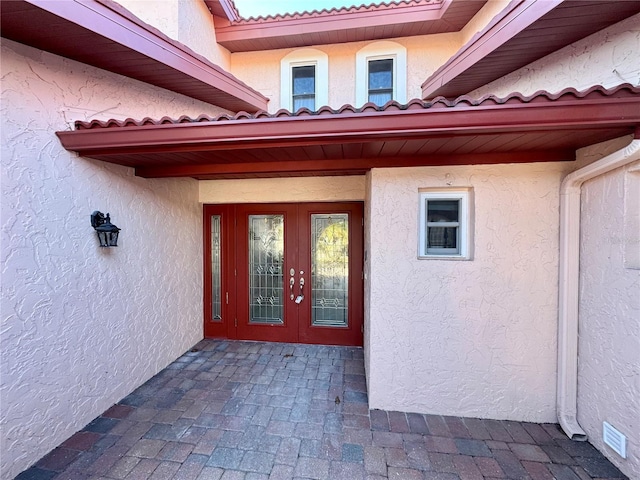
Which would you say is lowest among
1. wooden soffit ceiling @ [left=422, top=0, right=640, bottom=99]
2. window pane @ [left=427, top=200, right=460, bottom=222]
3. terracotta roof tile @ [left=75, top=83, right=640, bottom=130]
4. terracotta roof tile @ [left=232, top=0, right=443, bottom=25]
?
window pane @ [left=427, top=200, right=460, bottom=222]

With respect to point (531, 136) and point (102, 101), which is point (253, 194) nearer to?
point (102, 101)

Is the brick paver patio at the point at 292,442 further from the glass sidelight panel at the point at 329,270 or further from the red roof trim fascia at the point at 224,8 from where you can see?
the red roof trim fascia at the point at 224,8

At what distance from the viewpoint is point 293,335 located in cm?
550

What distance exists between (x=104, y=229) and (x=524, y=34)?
561 cm

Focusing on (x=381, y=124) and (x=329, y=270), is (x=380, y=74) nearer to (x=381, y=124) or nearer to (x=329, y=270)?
(x=381, y=124)

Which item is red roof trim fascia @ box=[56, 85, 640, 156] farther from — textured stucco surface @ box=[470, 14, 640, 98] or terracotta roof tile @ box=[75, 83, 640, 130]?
textured stucco surface @ box=[470, 14, 640, 98]

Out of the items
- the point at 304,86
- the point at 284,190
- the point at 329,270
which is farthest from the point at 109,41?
the point at 329,270

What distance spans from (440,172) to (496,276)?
1.47 meters

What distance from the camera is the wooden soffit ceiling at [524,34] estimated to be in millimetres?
2680

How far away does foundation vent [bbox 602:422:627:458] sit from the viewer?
2537 millimetres

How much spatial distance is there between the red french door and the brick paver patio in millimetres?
1486

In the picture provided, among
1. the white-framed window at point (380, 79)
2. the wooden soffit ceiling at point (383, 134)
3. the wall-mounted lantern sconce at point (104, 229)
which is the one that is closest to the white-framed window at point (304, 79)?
the white-framed window at point (380, 79)

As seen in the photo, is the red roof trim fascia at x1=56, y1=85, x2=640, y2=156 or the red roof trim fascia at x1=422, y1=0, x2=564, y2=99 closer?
the red roof trim fascia at x1=56, y1=85, x2=640, y2=156

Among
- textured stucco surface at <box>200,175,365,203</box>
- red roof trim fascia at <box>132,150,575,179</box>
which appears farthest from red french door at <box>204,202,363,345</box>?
red roof trim fascia at <box>132,150,575,179</box>
